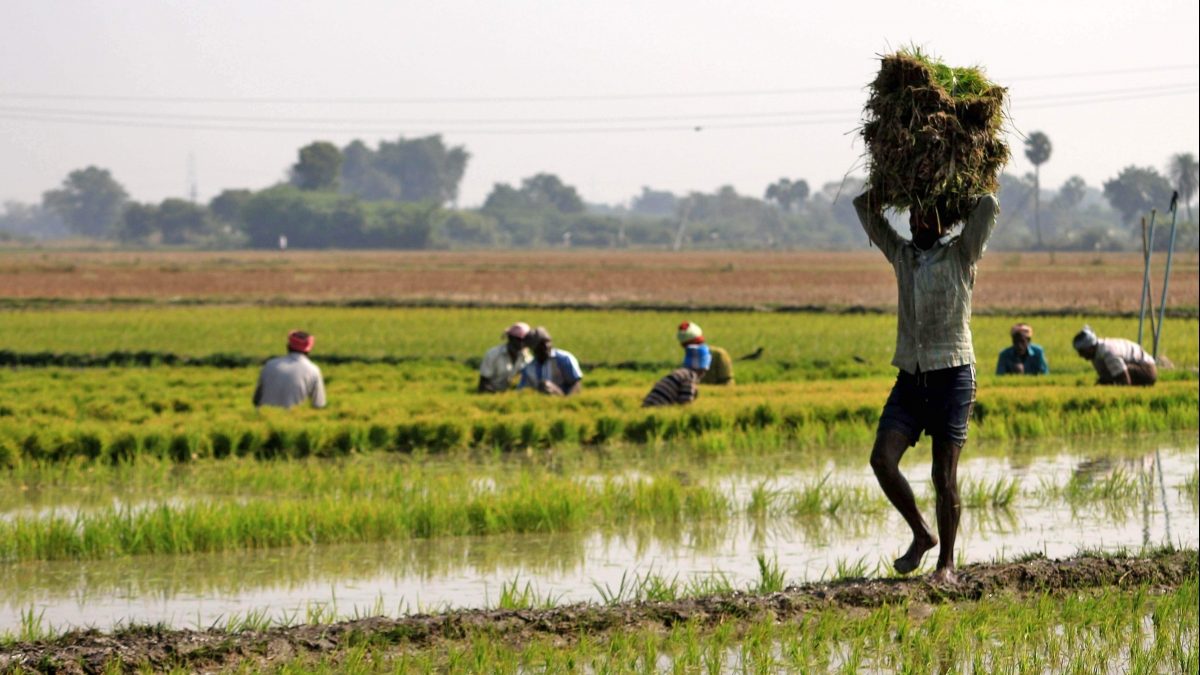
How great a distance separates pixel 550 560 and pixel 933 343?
2243mm

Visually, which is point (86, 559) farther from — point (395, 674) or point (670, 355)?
point (670, 355)

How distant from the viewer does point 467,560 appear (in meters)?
6.84

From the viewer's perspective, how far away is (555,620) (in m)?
5.06

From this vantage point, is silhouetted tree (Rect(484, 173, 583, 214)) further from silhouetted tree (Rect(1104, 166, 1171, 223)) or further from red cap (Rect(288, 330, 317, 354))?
red cap (Rect(288, 330, 317, 354))

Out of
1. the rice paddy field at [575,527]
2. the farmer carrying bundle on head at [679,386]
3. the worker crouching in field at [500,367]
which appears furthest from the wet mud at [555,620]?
the worker crouching in field at [500,367]

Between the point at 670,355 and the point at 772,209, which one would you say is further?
the point at 772,209

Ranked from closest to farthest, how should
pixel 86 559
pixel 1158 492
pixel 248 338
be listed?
1. pixel 86 559
2. pixel 1158 492
3. pixel 248 338

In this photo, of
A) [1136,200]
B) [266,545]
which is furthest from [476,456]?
[1136,200]

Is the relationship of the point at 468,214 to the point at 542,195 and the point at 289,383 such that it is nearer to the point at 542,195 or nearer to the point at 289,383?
the point at 542,195

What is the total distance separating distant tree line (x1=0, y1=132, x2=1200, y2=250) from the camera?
109812 mm

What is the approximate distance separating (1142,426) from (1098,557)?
6.21 m

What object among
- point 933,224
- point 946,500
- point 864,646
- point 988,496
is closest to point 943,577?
point 946,500

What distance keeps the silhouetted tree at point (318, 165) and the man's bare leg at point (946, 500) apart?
12979cm

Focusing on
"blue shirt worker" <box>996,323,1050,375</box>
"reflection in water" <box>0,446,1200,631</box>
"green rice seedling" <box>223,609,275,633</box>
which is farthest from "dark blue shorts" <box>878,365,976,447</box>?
"blue shirt worker" <box>996,323,1050,375</box>
